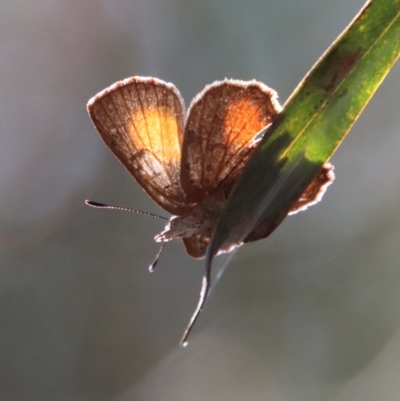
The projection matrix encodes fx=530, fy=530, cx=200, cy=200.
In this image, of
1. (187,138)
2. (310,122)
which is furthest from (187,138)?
(310,122)

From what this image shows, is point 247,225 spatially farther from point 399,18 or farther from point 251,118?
point 251,118

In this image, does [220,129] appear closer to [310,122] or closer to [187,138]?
[187,138]

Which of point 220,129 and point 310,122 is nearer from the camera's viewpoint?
point 310,122

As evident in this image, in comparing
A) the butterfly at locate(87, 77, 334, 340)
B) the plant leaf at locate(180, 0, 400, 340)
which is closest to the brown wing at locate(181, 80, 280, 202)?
the butterfly at locate(87, 77, 334, 340)

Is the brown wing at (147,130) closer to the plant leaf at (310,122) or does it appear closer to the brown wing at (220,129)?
the brown wing at (220,129)

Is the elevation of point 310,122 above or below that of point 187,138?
above

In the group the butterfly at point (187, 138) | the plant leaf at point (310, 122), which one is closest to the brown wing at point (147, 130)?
the butterfly at point (187, 138)

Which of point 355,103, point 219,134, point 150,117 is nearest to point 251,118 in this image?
point 219,134
